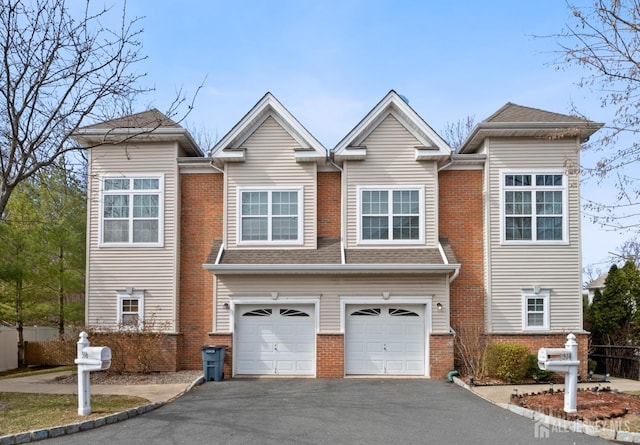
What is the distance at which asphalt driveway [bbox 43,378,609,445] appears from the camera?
402 inches

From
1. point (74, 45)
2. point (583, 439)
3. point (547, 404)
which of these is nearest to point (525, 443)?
point (583, 439)

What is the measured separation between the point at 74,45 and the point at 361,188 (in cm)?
885

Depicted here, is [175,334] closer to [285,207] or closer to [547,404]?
[285,207]

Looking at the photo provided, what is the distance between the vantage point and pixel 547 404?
12.3 m

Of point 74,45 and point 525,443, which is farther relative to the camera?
point 74,45

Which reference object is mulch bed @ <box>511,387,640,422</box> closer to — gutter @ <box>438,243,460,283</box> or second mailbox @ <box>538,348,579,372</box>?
second mailbox @ <box>538,348,579,372</box>

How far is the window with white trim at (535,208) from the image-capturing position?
60.5 feet

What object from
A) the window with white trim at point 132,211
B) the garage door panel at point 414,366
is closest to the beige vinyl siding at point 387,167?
the garage door panel at point 414,366

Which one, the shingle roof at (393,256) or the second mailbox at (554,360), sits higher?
the shingle roof at (393,256)

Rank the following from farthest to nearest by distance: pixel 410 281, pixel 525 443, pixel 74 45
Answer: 1. pixel 410 281
2. pixel 74 45
3. pixel 525 443

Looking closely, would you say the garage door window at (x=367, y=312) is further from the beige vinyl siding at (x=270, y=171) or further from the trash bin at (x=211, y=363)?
the trash bin at (x=211, y=363)

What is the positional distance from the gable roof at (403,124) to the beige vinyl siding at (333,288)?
3655mm

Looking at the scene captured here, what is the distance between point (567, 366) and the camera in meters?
11.9

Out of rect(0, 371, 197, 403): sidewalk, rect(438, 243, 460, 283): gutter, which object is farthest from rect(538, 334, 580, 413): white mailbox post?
rect(0, 371, 197, 403): sidewalk
